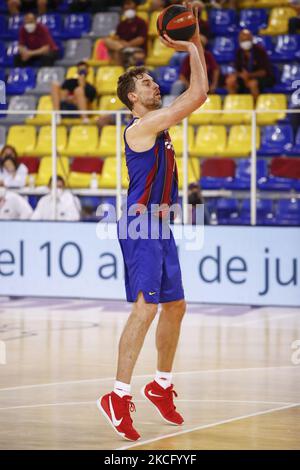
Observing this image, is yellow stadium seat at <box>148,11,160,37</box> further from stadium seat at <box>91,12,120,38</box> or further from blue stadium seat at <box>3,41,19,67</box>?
blue stadium seat at <box>3,41,19,67</box>

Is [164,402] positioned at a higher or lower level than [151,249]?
lower

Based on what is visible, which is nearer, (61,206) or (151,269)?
(151,269)

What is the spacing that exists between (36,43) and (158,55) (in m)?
2.17

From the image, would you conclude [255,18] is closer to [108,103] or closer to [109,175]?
[108,103]

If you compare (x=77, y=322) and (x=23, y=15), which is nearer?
(x=77, y=322)

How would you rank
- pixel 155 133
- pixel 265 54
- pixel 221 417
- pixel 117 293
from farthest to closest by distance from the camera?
pixel 265 54 → pixel 117 293 → pixel 221 417 → pixel 155 133

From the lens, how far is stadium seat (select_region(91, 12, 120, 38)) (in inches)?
781

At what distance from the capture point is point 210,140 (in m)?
16.9

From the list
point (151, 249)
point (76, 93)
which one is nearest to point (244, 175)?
point (76, 93)

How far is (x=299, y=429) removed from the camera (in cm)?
741

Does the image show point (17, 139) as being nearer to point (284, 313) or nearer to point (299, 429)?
point (284, 313)

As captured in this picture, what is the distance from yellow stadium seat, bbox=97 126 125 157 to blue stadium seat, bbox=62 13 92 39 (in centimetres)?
353
